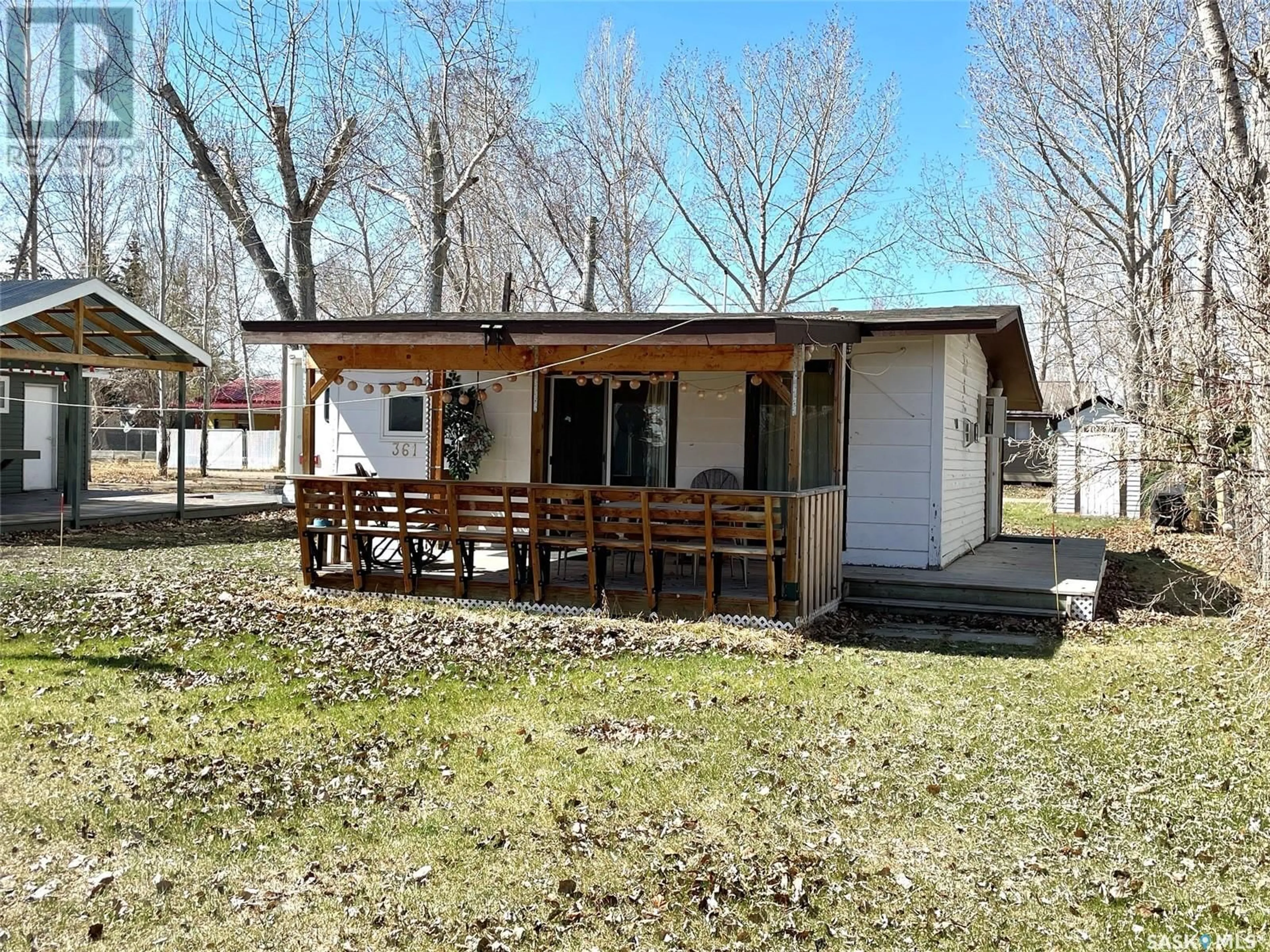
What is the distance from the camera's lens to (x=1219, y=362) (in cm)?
569

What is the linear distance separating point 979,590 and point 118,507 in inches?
531

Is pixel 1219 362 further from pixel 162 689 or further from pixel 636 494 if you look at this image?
pixel 162 689

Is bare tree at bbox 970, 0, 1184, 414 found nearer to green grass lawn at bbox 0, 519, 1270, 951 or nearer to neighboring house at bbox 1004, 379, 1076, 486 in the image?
neighboring house at bbox 1004, 379, 1076, 486

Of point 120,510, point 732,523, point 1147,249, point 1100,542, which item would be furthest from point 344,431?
point 1147,249

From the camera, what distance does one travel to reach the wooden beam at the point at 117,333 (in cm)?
1481

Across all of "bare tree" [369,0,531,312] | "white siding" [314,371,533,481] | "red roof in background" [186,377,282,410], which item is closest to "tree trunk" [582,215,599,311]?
"bare tree" [369,0,531,312]

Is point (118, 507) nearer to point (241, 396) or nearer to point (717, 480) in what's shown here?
point (717, 480)

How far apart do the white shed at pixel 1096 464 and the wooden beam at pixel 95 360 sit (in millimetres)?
11732

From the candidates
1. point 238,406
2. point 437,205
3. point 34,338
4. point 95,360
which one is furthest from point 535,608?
point 238,406

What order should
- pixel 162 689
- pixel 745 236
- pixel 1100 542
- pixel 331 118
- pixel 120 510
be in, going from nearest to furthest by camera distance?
pixel 162 689
pixel 1100 542
pixel 120 510
pixel 331 118
pixel 745 236

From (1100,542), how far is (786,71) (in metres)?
17.5

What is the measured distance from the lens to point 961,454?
11867 millimetres

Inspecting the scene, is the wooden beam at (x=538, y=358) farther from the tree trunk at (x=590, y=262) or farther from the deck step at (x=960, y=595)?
the tree trunk at (x=590, y=262)

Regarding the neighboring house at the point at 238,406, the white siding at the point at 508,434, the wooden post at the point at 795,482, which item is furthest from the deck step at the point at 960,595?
the neighboring house at the point at 238,406
